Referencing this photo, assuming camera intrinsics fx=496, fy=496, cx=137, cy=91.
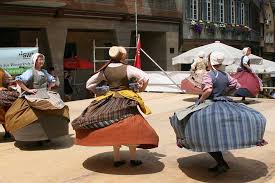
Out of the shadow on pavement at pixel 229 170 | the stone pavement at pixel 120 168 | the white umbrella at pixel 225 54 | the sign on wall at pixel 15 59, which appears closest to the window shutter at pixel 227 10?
the white umbrella at pixel 225 54

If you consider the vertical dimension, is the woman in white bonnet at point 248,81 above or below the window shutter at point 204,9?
below

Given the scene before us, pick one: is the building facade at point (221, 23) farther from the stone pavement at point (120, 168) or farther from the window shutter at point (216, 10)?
the stone pavement at point (120, 168)

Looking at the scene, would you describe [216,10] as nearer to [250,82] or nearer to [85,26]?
[85,26]

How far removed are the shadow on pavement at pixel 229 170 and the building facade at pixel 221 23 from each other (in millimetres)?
19849

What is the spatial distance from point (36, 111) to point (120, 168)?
195 cm

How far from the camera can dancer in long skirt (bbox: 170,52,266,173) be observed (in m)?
5.83

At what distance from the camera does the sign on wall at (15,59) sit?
14.6m

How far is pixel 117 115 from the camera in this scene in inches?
251

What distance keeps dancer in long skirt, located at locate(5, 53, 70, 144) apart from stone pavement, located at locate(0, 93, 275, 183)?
32 centimetres

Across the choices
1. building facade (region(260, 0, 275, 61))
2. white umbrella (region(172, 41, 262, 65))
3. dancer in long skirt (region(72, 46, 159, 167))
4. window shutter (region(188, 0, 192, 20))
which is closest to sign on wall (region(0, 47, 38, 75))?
white umbrella (region(172, 41, 262, 65))

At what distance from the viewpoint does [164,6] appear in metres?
25.2

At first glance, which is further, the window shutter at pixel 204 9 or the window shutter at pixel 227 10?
the window shutter at pixel 227 10

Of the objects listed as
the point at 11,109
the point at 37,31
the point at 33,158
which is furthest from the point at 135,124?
the point at 37,31

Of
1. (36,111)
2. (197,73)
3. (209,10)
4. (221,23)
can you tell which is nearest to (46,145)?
(36,111)
